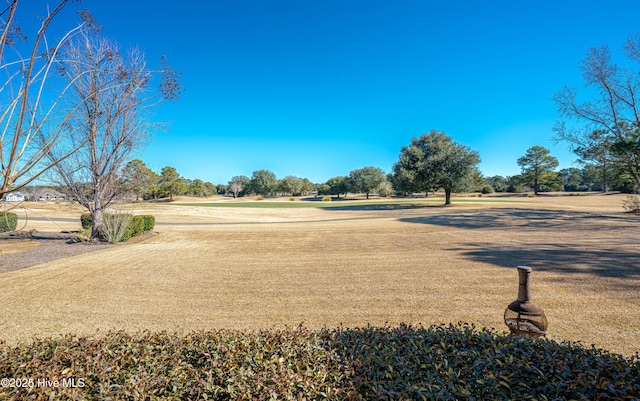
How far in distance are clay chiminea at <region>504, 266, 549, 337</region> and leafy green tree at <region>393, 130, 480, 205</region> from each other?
30.8 metres

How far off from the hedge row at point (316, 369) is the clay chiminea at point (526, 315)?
1.08 m

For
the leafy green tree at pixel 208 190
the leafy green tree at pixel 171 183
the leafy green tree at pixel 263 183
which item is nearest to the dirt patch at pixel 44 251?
the leafy green tree at pixel 171 183

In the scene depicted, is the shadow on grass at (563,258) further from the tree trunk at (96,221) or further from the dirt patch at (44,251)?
the tree trunk at (96,221)

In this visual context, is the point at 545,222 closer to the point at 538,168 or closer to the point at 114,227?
the point at 114,227

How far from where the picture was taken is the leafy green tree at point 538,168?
64481mm

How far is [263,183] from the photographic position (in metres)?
107

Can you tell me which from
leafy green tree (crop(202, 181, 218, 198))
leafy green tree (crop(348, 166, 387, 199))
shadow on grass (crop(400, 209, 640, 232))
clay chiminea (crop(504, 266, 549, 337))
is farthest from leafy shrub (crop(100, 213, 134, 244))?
leafy green tree (crop(202, 181, 218, 198))

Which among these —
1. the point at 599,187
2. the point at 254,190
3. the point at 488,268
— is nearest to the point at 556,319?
the point at 488,268

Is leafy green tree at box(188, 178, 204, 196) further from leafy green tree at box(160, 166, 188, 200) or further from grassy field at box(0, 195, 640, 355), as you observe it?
grassy field at box(0, 195, 640, 355)

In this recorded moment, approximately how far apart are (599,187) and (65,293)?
4062 inches

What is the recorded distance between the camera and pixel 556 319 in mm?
4359

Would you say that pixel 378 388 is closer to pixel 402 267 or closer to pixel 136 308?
pixel 136 308

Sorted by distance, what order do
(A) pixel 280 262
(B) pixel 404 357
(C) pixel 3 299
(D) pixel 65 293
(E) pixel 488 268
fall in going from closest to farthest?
1. (B) pixel 404 357
2. (C) pixel 3 299
3. (D) pixel 65 293
4. (E) pixel 488 268
5. (A) pixel 280 262

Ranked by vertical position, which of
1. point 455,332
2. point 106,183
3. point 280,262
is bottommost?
point 280,262
